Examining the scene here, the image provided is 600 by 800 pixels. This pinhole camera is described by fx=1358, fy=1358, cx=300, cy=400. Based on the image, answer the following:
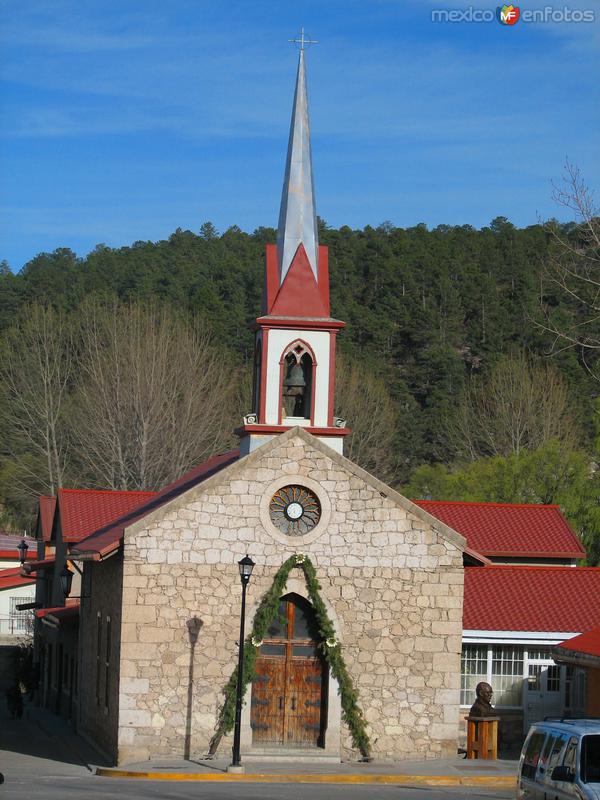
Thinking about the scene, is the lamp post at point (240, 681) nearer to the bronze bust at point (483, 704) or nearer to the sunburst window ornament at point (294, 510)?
the sunburst window ornament at point (294, 510)

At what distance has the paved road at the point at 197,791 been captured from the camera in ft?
65.6

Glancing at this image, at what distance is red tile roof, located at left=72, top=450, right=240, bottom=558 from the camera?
26.1 m

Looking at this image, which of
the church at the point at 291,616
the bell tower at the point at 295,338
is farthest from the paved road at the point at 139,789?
the bell tower at the point at 295,338

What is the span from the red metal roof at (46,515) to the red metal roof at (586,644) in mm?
24416

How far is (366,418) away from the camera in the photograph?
2889 inches

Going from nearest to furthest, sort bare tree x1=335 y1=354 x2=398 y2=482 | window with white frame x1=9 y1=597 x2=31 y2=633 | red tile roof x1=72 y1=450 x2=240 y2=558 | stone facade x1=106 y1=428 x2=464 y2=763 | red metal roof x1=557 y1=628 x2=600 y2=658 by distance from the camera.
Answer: stone facade x1=106 y1=428 x2=464 y2=763
red metal roof x1=557 y1=628 x2=600 y2=658
red tile roof x1=72 y1=450 x2=240 y2=558
window with white frame x1=9 y1=597 x2=31 y2=633
bare tree x1=335 y1=354 x2=398 y2=482

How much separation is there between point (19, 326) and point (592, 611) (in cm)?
5178

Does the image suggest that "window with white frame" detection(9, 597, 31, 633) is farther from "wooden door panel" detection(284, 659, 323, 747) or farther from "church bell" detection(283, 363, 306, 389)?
"wooden door panel" detection(284, 659, 323, 747)

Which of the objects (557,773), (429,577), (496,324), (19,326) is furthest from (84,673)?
(496,324)

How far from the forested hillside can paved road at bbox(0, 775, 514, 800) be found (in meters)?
40.3

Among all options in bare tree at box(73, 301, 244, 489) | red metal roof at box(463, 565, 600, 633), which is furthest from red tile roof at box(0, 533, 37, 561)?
red metal roof at box(463, 565, 600, 633)

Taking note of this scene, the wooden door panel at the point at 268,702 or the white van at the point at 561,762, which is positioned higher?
the white van at the point at 561,762

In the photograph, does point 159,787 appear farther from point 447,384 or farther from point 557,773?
point 447,384

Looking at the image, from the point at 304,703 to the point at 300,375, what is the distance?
675 centimetres
